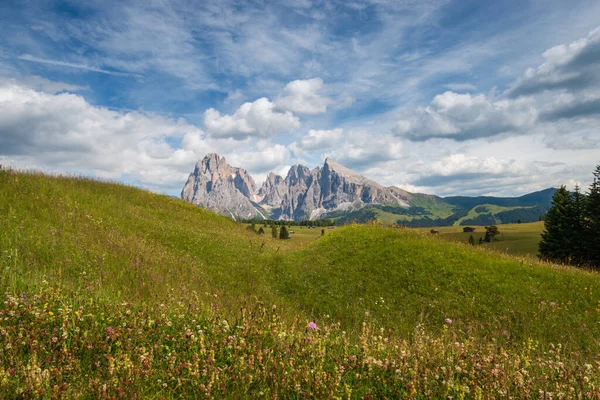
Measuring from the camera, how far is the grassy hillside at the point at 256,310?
14.2 ft

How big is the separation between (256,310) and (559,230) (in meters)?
67.2

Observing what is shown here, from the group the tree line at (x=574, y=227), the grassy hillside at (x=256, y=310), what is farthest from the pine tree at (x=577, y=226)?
the grassy hillside at (x=256, y=310)

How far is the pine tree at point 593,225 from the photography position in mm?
48688

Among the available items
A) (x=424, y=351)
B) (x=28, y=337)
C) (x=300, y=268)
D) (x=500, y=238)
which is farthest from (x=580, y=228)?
(x=500, y=238)

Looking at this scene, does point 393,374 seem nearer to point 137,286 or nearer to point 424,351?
point 424,351

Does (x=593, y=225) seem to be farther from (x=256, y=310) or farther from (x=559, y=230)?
(x=256, y=310)

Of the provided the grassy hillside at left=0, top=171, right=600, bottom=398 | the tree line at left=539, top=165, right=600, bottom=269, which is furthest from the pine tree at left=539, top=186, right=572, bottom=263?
the grassy hillside at left=0, top=171, right=600, bottom=398

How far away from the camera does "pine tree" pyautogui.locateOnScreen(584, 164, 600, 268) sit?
1917 inches

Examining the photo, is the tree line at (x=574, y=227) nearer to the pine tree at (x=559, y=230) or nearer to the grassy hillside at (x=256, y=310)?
the pine tree at (x=559, y=230)

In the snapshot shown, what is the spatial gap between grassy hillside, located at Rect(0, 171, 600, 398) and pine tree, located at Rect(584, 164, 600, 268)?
43213mm

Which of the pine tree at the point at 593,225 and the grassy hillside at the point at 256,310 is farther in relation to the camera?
the pine tree at the point at 593,225

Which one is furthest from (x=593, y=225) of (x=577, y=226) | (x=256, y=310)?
(x=256, y=310)

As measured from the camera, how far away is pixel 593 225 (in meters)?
49.3

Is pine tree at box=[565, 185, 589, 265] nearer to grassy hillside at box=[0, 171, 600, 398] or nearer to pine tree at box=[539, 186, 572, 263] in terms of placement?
pine tree at box=[539, 186, 572, 263]
